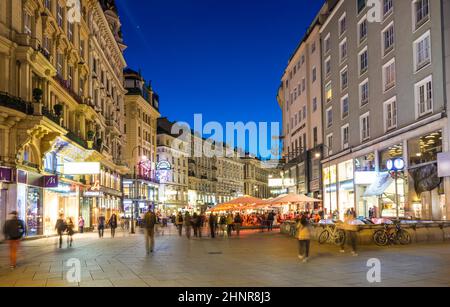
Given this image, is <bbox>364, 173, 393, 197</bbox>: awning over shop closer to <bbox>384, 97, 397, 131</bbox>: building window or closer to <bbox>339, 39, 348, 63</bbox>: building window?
<bbox>384, 97, 397, 131</bbox>: building window

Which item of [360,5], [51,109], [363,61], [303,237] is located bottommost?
[303,237]

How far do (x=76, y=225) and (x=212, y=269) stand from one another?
34.3m

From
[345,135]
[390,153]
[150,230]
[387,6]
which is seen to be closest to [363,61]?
[387,6]

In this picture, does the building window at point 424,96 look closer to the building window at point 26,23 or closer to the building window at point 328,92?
the building window at point 328,92

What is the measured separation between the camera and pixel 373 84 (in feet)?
133

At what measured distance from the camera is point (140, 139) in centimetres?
8725

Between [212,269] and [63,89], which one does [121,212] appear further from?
[212,269]

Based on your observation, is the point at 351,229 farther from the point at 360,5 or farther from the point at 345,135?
the point at 345,135

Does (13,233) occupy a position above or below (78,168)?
below

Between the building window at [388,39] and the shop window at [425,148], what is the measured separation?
7.38 meters

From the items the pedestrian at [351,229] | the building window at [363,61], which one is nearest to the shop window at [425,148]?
the building window at [363,61]

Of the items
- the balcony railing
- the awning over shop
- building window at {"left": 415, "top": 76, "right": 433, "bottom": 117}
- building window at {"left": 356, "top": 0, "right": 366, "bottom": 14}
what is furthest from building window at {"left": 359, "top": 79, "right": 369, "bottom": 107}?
the balcony railing

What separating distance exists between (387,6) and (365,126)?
378 inches

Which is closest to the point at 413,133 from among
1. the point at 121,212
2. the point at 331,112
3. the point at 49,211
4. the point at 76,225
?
the point at 331,112
